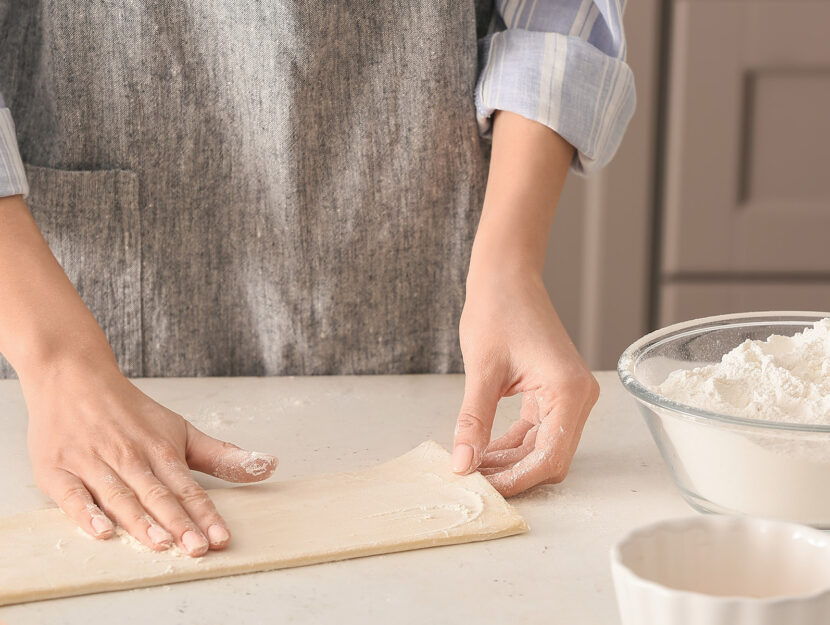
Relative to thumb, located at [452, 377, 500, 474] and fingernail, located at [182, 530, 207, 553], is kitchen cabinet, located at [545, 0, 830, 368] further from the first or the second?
fingernail, located at [182, 530, 207, 553]

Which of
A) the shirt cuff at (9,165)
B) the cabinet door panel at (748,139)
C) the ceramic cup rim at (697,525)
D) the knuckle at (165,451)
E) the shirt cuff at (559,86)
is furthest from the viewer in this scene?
the cabinet door panel at (748,139)

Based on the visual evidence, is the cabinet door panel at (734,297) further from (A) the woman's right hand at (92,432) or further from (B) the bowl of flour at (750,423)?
(A) the woman's right hand at (92,432)

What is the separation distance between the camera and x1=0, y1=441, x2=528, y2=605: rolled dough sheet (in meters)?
0.53

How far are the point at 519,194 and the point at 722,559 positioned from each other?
0.47 m

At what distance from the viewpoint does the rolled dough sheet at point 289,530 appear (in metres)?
0.53

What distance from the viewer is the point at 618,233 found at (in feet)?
6.19

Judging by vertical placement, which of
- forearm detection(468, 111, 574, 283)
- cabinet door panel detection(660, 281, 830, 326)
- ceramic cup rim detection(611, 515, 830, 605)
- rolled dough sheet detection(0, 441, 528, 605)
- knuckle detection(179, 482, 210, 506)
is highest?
forearm detection(468, 111, 574, 283)

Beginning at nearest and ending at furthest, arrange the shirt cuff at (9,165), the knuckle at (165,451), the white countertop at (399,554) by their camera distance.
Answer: the white countertop at (399,554) < the knuckle at (165,451) < the shirt cuff at (9,165)

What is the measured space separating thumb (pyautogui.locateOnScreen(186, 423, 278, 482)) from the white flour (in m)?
0.27

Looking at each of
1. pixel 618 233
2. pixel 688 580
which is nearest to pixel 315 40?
pixel 688 580

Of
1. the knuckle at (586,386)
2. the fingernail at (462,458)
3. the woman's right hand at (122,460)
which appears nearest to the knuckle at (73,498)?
the woman's right hand at (122,460)

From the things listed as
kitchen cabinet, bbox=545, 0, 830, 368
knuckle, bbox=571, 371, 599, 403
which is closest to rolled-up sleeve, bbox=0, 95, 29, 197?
knuckle, bbox=571, 371, 599, 403

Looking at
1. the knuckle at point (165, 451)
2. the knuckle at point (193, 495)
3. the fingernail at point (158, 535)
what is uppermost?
the knuckle at point (165, 451)

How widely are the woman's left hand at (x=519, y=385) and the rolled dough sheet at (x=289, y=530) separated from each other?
0.03 m
